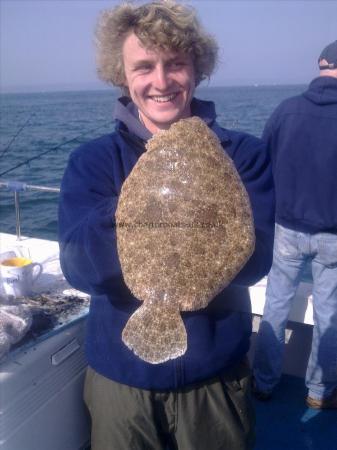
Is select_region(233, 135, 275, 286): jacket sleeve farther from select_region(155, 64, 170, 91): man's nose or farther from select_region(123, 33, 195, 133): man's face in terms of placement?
select_region(155, 64, 170, 91): man's nose

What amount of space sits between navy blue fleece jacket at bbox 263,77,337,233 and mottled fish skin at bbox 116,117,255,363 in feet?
6.67

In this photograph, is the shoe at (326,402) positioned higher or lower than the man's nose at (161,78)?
lower

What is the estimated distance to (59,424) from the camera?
9.09 ft

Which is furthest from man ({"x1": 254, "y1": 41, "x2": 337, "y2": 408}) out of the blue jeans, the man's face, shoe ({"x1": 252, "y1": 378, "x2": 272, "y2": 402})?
the man's face

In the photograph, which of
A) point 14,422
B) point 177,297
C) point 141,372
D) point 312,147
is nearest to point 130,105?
point 177,297

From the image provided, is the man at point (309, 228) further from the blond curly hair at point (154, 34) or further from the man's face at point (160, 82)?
the man's face at point (160, 82)

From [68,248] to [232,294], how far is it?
3.01ft

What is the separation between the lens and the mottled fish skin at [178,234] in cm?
204

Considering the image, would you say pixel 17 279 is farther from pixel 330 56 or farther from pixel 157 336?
pixel 330 56

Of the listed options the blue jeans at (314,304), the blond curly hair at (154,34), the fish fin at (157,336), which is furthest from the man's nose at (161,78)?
the blue jeans at (314,304)

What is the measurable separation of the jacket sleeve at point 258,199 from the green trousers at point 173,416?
628 mm

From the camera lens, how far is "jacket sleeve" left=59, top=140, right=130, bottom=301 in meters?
2.03

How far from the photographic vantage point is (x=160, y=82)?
2301 mm

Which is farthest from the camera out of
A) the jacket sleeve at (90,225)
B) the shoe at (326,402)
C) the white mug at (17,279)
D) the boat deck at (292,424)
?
the shoe at (326,402)
